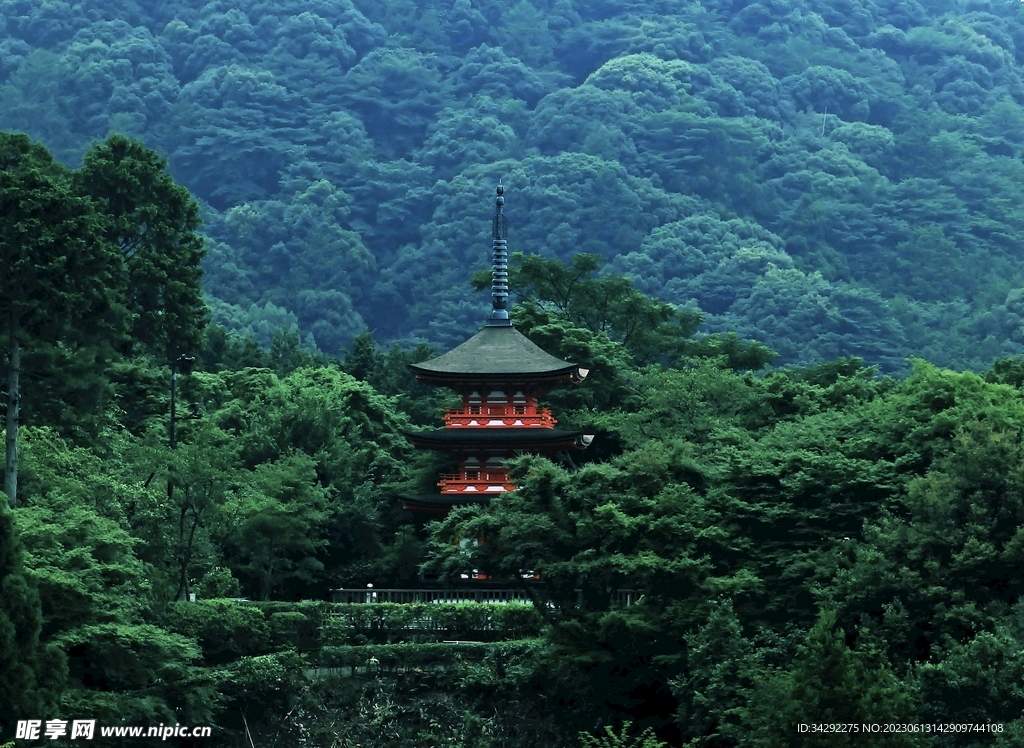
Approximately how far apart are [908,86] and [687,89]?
791 inches

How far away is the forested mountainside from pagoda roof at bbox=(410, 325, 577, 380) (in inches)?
2487

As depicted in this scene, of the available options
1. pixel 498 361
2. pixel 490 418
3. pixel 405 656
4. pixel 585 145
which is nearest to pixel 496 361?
pixel 498 361

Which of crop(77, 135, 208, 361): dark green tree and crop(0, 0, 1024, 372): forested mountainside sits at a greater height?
crop(0, 0, 1024, 372): forested mountainside

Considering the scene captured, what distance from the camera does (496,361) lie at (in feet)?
184

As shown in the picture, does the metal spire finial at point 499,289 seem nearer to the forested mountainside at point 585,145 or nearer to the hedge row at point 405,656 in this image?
the hedge row at point 405,656

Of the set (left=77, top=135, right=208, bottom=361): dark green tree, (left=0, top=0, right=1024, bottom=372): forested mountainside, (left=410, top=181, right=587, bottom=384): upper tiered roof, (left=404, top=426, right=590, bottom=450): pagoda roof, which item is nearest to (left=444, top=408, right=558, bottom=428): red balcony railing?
(left=404, top=426, right=590, bottom=450): pagoda roof

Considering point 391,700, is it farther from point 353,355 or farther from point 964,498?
point 353,355

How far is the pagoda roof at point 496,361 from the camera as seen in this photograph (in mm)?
55375

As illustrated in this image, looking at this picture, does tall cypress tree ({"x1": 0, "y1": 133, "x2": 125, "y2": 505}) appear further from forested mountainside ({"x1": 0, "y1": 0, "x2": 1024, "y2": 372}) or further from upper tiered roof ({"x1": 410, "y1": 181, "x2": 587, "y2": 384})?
forested mountainside ({"x1": 0, "y1": 0, "x2": 1024, "y2": 372})

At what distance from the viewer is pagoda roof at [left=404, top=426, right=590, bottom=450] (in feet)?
179

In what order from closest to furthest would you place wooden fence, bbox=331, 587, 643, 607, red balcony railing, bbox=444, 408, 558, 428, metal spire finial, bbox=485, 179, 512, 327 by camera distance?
1. wooden fence, bbox=331, 587, 643, 607
2. red balcony railing, bbox=444, 408, 558, 428
3. metal spire finial, bbox=485, 179, 512, 327

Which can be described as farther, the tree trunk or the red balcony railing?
the red balcony railing

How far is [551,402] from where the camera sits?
59000mm

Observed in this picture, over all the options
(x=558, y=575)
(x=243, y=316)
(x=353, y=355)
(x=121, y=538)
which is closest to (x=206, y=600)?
(x=121, y=538)
